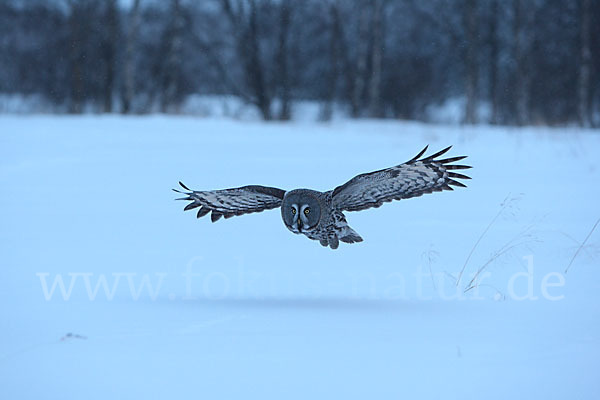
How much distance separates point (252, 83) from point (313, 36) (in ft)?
9.71

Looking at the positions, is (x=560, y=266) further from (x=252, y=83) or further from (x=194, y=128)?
(x=252, y=83)

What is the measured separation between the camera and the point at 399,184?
155 inches


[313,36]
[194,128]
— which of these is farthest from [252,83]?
[194,128]

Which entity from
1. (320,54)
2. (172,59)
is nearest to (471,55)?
(320,54)

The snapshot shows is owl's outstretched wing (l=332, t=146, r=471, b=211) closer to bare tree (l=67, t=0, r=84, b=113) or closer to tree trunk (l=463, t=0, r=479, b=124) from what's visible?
tree trunk (l=463, t=0, r=479, b=124)

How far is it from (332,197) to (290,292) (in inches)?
23.4

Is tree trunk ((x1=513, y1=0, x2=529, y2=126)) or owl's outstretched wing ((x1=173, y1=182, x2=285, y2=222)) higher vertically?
tree trunk ((x1=513, y1=0, x2=529, y2=126))

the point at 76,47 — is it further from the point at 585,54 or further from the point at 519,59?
the point at 585,54

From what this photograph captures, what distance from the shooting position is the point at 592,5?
732 inches

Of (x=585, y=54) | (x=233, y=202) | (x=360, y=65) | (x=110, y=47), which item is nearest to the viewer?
(x=233, y=202)

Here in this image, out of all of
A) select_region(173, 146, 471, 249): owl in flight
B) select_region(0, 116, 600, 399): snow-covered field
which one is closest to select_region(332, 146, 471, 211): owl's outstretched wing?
select_region(173, 146, 471, 249): owl in flight

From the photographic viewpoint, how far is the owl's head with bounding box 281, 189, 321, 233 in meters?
3.87

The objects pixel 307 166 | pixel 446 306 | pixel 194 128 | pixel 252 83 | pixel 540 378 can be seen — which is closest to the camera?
pixel 540 378

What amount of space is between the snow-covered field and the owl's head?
0.34m
